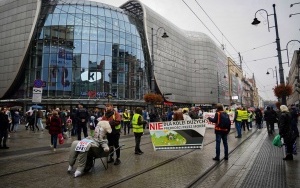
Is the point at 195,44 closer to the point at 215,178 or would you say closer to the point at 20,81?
the point at 20,81

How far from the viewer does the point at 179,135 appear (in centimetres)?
1076

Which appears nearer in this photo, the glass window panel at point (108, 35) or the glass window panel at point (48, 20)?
the glass window panel at point (48, 20)

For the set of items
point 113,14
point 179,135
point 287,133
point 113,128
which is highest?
point 113,14

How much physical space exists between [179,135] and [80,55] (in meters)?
36.6

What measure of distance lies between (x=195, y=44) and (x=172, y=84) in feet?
58.1

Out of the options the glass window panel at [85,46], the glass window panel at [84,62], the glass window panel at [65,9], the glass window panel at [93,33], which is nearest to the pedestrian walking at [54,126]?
the glass window panel at [84,62]

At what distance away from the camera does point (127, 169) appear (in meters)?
7.80

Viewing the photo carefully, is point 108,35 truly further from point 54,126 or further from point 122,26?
point 54,126

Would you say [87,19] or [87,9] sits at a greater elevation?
[87,9]

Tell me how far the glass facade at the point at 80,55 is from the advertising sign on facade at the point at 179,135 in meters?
33.9

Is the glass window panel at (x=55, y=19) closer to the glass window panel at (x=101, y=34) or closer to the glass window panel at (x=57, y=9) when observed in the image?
the glass window panel at (x=57, y=9)

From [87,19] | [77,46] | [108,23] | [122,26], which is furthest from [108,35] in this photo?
[77,46]

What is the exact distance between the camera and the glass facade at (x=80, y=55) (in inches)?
1703

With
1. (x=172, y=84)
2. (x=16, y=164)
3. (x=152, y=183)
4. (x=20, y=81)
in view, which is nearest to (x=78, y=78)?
(x=20, y=81)
